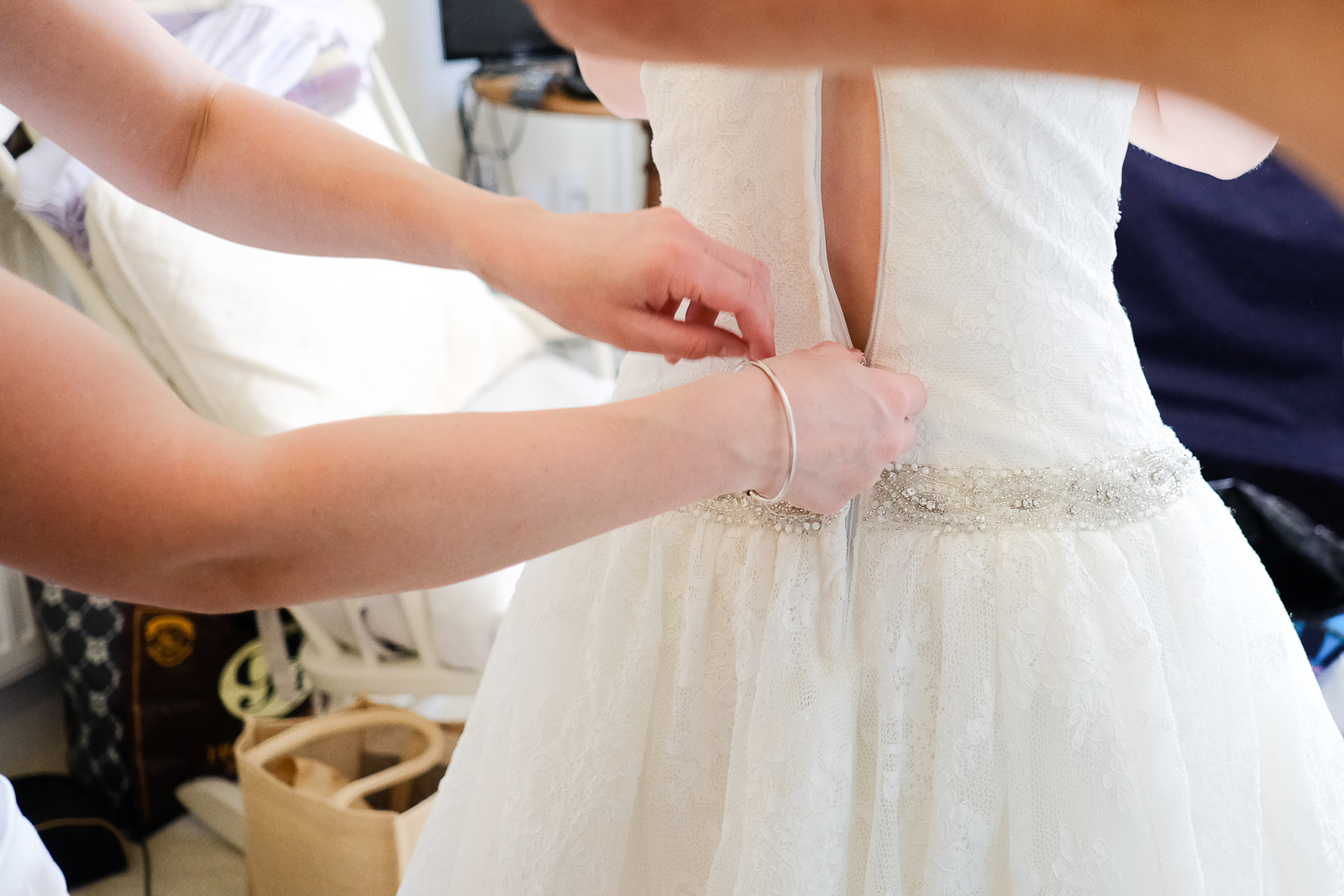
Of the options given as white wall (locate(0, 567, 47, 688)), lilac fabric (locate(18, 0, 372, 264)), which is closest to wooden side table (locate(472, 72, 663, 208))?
lilac fabric (locate(18, 0, 372, 264))

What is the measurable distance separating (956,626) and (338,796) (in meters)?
0.85

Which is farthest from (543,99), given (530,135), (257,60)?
(257,60)

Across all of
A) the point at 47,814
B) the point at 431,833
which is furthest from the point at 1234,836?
the point at 47,814

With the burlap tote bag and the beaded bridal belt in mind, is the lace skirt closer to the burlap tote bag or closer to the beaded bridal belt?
the beaded bridal belt

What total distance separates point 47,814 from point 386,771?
54 centimetres

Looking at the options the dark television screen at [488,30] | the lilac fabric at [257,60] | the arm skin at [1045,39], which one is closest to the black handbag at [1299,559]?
the arm skin at [1045,39]

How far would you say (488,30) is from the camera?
228 centimetres

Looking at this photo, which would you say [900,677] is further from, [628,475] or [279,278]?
[279,278]

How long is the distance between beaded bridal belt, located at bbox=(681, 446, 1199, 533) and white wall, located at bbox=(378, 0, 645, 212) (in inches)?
69.7

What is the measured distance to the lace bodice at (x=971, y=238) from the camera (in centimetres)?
53

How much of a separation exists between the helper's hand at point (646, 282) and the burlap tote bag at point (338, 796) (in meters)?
0.74

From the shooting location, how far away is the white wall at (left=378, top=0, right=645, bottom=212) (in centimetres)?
225

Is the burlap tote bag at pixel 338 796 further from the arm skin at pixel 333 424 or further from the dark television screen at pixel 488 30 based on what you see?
the dark television screen at pixel 488 30

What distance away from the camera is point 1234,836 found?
0.53 meters
